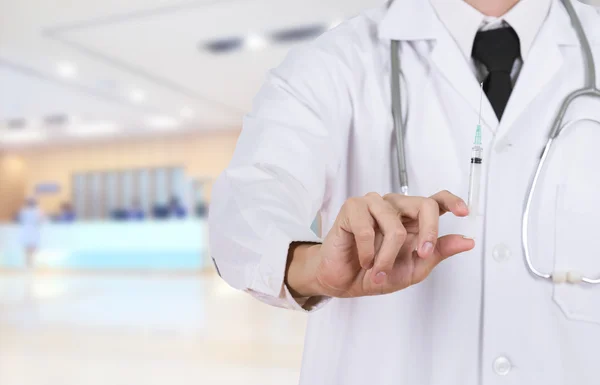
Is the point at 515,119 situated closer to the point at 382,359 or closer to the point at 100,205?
the point at 382,359

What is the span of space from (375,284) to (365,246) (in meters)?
0.06

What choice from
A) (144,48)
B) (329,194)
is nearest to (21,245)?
(144,48)

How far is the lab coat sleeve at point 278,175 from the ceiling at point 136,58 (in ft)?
14.3

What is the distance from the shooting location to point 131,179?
47.0 feet

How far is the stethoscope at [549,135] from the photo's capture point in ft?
2.89

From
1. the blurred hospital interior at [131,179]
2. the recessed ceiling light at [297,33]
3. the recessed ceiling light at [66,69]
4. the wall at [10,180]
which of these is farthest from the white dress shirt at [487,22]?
the wall at [10,180]

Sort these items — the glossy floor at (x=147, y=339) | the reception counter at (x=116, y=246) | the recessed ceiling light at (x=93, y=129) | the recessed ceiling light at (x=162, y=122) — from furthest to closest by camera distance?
the recessed ceiling light at (x=93, y=129), the recessed ceiling light at (x=162, y=122), the reception counter at (x=116, y=246), the glossy floor at (x=147, y=339)

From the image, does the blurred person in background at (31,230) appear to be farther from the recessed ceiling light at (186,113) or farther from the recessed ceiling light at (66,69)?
the recessed ceiling light at (66,69)

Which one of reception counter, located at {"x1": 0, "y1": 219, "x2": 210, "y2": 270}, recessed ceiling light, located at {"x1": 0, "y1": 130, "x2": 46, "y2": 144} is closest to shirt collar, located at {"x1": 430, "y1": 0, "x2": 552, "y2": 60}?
reception counter, located at {"x1": 0, "y1": 219, "x2": 210, "y2": 270}

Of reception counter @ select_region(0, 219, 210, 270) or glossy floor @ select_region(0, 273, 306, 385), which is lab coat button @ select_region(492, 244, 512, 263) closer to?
glossy floor @ select_region(0, 273, 306, 385)

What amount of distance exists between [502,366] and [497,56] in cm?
53

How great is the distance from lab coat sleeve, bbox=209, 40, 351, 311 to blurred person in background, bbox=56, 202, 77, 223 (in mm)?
12437

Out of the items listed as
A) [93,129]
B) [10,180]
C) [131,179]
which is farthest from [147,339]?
[10,180]

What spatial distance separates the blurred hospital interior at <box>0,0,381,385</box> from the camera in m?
4.05
